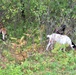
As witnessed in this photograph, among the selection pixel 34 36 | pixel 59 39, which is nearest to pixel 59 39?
pixel 59 39

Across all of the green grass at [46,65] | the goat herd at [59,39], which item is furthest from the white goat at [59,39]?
the green grass at [46,65]

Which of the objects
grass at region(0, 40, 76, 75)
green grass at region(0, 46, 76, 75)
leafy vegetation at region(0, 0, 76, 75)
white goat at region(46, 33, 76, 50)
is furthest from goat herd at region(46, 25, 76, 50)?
green grass at region(0, 46, 76, 75)

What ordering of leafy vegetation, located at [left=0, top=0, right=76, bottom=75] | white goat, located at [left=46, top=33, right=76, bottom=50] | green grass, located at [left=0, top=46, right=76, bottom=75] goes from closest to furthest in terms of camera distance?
1. green grass, located at [left=0, top=46, right=76, bottom=75]
2. leafy vegetation, located at [left=0, top=0, right=76, bottom=75]
3. white goat, located at [left=46, top=33, right=76, bottom=50]

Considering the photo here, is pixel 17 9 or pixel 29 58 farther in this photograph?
pixel 17 9

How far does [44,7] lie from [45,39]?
3.33 feet

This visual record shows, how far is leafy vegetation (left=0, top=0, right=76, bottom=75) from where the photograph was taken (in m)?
7.60

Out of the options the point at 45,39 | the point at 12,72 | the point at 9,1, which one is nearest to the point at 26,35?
the point at 45,39

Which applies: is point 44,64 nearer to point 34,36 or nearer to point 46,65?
point 46,65

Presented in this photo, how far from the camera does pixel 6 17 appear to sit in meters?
9.77

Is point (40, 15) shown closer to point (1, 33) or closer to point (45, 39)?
point (45, 39)

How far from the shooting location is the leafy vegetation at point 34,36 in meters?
7.60

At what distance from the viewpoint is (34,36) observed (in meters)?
9.38

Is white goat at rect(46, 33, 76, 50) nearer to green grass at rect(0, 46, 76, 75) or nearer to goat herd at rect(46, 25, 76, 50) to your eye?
goat herd at rect(46, 25, 76, 50)

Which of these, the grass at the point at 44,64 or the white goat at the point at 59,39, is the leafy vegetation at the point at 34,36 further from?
the white goat at the point at 59,39
